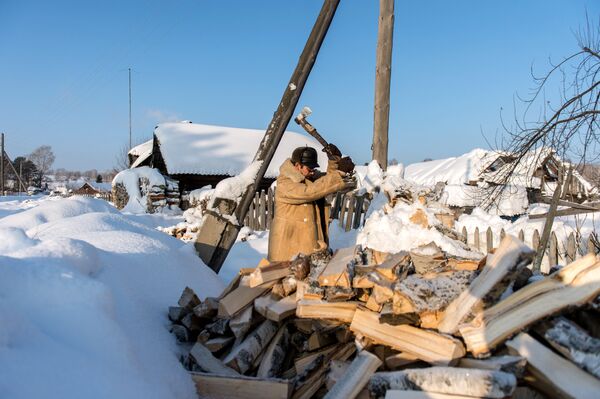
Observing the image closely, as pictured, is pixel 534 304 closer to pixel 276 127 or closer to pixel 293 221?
pixel 293 221

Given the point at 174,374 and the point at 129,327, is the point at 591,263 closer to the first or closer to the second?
the point at 174,374

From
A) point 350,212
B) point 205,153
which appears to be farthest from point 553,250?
point 205,153

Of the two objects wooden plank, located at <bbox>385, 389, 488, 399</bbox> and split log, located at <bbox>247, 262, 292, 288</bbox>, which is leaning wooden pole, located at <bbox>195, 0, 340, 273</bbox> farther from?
wooden plank, located at <bbox>385, 389, 488, 399</bbox>

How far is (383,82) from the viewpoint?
24.1 ft

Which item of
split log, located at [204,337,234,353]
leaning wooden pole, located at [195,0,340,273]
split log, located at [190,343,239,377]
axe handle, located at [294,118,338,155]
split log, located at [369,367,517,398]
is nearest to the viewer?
split log, located at [369,367,517,398]

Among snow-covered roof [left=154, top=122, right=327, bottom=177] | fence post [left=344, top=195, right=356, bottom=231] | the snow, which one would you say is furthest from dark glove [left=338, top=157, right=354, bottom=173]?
snow-covered roof [left=154, top=122, right=327, bottom=177]

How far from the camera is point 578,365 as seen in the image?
79.4 inches

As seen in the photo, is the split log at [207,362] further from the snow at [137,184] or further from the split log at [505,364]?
the snow at [137,184]

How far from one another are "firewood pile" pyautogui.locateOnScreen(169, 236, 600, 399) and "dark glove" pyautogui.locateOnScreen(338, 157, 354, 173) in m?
0.91

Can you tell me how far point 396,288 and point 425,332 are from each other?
0.27 meters

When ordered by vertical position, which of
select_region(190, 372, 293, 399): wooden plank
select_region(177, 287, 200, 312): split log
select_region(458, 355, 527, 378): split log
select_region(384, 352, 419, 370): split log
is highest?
select_region(458, 355, 527, 378): split log

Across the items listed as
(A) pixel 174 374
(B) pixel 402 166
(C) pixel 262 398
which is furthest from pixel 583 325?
(B) pixel 402 166

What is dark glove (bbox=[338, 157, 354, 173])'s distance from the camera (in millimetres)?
3979

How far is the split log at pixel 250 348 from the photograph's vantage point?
2.85 m
